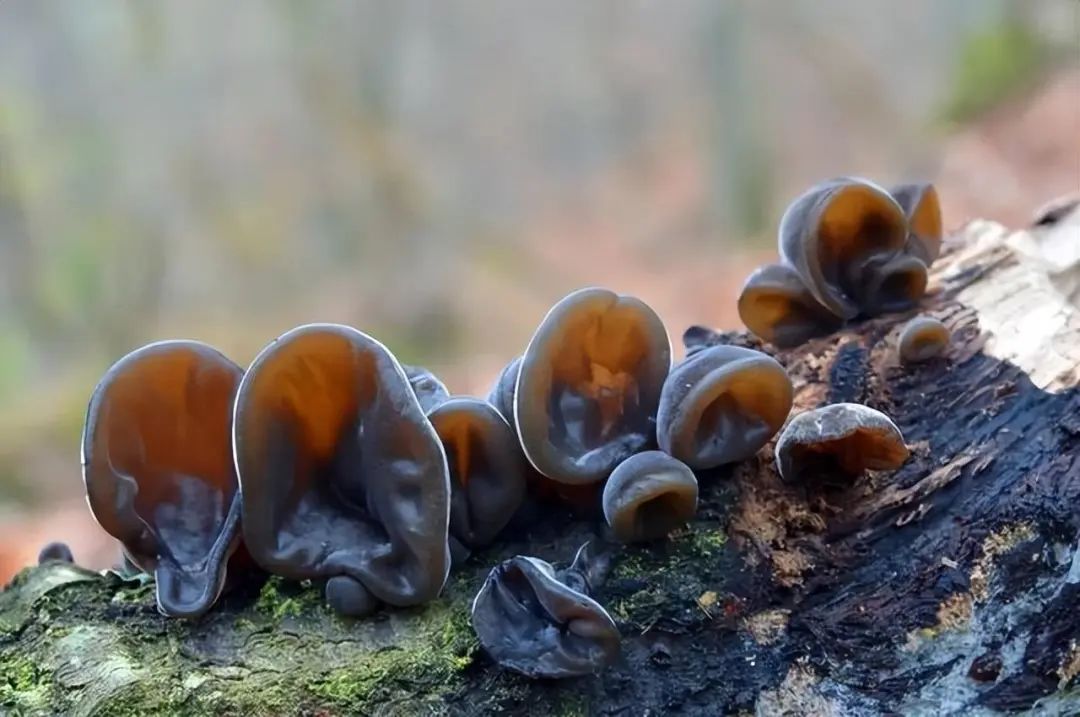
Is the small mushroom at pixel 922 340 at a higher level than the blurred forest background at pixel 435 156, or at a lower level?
lower

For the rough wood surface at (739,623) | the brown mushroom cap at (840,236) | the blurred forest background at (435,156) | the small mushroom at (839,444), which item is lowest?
the rough wood surface at (739,623)

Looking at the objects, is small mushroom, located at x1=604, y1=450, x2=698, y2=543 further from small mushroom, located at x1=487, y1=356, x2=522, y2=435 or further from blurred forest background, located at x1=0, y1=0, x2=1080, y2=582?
blurred forest background, located at x1=0, y1=0, x2=1080, y2=582

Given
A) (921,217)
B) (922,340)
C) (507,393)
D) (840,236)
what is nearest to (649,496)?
(507,393)

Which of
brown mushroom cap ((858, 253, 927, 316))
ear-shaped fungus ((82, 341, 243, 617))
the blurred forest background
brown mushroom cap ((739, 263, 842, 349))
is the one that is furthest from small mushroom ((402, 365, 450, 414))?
the blurred forest background

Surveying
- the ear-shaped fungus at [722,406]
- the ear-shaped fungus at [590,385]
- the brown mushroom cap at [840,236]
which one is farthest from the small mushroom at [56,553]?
the brown mushroom cap at [840,236]

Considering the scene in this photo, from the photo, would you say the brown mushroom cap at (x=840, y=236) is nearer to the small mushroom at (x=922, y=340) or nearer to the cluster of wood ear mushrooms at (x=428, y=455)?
the small mushroom at (x=922, y=340)

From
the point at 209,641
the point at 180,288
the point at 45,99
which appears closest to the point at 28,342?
the point at 180,288

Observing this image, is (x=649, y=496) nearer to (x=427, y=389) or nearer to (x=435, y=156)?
(x=427, y=389)
